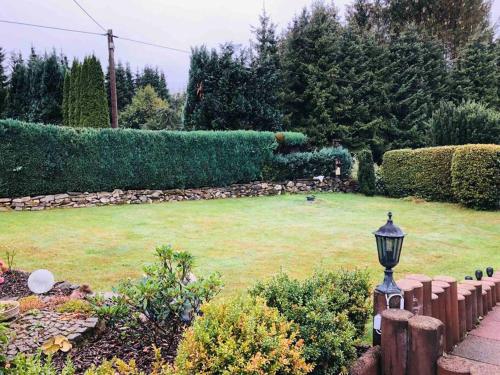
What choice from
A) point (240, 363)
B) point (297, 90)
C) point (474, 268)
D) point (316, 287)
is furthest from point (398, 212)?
point (297, 90)

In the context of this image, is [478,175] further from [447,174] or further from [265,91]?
[265,91]

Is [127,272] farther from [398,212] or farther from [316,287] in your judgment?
[398,212]

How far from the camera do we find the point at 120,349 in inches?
103

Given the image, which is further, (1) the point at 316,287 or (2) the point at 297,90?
(2) the point at 297,90

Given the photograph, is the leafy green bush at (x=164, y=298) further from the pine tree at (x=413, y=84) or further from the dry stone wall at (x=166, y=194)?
the pine tree at (x=413, y=84)

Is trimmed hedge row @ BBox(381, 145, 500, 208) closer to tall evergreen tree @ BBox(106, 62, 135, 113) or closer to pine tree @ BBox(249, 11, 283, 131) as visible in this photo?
pine tree @ BBox(249, 11, 283, 131)

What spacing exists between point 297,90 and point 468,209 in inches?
493

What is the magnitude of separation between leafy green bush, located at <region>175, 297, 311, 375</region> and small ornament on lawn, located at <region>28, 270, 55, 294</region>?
230 centimetres

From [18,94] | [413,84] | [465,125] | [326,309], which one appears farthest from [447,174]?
[18,94]

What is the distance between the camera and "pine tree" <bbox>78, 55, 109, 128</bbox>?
16.4 meters

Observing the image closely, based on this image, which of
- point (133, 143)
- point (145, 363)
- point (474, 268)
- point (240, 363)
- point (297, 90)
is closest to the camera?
point (240, 363)

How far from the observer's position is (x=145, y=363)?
95.0 inches

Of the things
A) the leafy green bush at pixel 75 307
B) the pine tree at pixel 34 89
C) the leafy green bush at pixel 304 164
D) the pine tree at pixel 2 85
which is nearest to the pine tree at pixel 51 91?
the pine tree at pixel 34 89

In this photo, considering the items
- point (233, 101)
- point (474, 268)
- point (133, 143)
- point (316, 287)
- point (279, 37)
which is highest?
point (279, 37)
